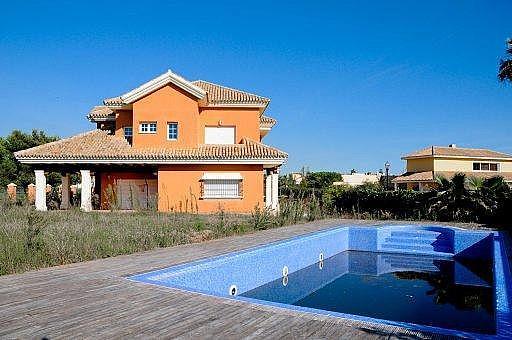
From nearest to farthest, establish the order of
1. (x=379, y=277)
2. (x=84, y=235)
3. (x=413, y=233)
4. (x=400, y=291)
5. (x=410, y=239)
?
(x=84, y=235) → (x=400, y=291) → (x=379, y=277) → (x=410, y=239) → (x=413, y=233)

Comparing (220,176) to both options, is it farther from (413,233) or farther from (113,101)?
(413,233)

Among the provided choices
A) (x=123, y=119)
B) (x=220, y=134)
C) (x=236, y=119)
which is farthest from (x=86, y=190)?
(x=236, y=119)

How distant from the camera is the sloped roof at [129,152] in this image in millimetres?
21109

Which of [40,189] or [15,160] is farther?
[15,160]

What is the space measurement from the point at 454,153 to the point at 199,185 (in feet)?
109

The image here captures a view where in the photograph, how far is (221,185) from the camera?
22.0 m

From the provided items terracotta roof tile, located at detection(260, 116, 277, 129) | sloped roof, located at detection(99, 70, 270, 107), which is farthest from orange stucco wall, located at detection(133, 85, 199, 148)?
terracotta roof tile, located at detection(260, 116, 277, 129)

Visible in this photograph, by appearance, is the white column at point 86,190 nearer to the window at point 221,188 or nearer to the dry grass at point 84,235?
the window at point 221,188

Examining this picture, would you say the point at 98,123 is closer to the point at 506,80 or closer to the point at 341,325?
the point at 506,80

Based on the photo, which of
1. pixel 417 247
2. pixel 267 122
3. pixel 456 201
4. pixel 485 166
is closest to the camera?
pixel 417 247

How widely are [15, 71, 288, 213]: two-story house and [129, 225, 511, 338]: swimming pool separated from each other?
26.2 ft

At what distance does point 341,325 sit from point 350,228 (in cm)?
1115

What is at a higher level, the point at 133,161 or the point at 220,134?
the point at 220,134

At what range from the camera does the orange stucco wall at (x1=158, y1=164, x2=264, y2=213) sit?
71.5ft
